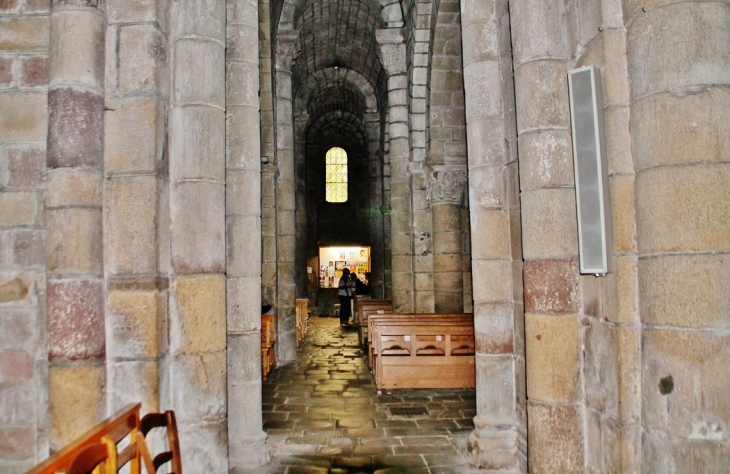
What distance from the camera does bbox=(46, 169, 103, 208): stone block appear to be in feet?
9.08

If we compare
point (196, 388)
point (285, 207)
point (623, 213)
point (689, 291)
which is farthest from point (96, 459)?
point (285, 207)

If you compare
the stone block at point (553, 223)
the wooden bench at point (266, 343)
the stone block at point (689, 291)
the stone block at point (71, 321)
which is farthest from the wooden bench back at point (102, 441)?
the wooden bench at point (266, 343)

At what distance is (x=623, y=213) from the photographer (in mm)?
2641

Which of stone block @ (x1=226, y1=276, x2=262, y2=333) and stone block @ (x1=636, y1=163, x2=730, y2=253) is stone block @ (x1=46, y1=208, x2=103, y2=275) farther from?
stone block @ (x1=636, y1=163, x2=730, y2=253)

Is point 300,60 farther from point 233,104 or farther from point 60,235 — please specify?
point 60,235

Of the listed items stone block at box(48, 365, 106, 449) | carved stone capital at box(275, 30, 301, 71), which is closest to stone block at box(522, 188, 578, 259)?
stone block at box(48, 365, 106, 449)

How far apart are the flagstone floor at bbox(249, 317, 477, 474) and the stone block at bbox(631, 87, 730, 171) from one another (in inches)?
104

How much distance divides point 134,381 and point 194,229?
962 mm

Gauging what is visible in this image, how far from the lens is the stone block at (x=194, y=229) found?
3123 mm

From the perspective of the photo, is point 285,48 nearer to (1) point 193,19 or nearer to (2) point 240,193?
(2) point 240,193

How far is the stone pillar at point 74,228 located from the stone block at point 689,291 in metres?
2.96

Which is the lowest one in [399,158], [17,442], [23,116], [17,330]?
[17,442]

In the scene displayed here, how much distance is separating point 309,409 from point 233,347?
1908mm

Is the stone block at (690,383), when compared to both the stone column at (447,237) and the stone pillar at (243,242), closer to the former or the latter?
the stone pillar at (243,242)
